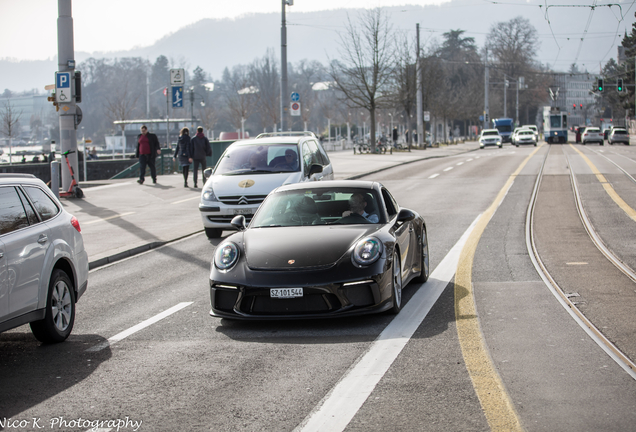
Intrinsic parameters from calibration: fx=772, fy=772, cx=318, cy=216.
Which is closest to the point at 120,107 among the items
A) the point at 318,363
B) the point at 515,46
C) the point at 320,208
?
the point at 515,46

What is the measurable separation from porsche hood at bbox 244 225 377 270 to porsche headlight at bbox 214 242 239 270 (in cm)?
11

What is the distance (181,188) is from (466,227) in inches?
489

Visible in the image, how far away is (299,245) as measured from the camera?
275 inches

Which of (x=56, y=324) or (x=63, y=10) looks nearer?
(x=56, y=324)

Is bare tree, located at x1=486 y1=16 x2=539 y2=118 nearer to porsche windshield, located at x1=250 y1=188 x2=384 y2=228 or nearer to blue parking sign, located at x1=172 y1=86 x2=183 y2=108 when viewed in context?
blue parking sign, located at x1=172 y1=86 x2=183 y2=108

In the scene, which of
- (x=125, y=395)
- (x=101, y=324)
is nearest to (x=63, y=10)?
(x=101, y=324)

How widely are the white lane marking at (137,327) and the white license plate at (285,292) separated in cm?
132

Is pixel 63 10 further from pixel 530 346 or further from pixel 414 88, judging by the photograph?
pixel 414 88

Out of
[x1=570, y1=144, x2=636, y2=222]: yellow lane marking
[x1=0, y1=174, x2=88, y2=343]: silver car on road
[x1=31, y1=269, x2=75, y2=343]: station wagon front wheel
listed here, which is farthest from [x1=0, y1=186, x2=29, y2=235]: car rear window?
[x1=570, y1=144, x2=636, y2=222]: yellow lane marking

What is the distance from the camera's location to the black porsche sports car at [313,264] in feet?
21.7

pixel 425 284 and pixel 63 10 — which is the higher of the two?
pixel 63 10

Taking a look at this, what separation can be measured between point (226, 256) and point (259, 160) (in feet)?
25.0

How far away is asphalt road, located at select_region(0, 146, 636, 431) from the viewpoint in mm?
4402

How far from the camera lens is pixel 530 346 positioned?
5.92m
